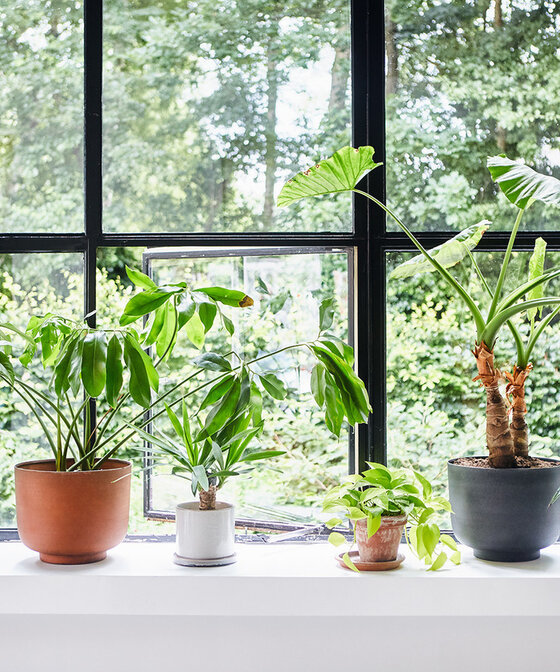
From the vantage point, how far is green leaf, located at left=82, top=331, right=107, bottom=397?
5.38ft

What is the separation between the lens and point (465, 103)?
6.81 ft

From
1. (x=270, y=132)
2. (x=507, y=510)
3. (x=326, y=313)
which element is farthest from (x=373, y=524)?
(x=270, y=132)

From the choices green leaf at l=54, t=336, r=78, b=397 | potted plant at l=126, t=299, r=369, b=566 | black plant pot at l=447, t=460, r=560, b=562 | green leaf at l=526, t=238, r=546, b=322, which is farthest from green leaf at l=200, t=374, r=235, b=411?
green leaf at l=526, t=238, r=546, b=322

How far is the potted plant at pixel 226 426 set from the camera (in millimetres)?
1802

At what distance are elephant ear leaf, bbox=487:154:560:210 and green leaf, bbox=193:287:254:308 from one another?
26.6 inches

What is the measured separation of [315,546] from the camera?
6.73 ft

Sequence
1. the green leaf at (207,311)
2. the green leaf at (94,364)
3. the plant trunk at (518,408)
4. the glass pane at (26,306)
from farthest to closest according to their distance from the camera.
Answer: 1. the glass pane at (26,306)
2. the plant trunk at (518,408)
3. the green leaf at (207,311)
4. the green leaf at (94,364)

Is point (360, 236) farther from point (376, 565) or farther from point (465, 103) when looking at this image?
point (376, 565)

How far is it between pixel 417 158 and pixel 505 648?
137cm

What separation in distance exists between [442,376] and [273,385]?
543 mm

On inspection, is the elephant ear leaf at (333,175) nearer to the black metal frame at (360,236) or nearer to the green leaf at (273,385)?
the black metal frame at (360,236)

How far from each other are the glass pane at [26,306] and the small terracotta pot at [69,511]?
0.80ft

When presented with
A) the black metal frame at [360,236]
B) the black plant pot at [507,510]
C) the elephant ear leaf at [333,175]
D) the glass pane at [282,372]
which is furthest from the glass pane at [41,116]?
the black plant pot at [507,510]

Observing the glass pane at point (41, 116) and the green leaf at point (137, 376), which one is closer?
the green leaf at point (137, 376)
